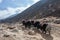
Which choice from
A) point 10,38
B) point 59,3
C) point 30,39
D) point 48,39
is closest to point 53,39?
point 48,39

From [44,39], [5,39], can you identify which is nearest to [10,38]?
[5,39]

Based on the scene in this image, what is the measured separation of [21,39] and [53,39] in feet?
18.7

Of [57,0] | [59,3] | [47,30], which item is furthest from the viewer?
[57,0]

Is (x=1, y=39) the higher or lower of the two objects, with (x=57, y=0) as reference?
lower

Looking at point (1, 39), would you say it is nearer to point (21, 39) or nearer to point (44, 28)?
point (21, 39)

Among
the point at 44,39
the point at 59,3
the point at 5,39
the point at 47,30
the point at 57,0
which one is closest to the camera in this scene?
the point at 5,39

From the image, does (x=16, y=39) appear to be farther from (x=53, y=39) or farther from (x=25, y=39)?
(x=53, y=39)

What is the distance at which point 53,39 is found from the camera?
1345 inches

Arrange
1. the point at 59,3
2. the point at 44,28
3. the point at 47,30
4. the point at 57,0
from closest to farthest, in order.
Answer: the point at 47,30
the point at 44,28
the point at 59,3
the point at 57,0

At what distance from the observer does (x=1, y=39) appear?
103 feet

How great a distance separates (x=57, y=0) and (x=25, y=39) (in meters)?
148

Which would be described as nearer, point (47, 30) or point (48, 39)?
point (48, 39)

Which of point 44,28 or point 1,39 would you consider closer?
point 1,39

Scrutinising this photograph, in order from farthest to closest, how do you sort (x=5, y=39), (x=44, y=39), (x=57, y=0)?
1. (x=57, y=0)
2. (x=44, y=39)
3. (x=5, y=39)
